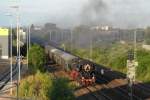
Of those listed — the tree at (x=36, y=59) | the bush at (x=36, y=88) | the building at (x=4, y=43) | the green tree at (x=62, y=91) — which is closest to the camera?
the green tree at (x=62, y=91)

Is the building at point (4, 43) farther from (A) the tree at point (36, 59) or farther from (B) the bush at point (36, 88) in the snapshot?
(B) the bush at point (36, 88)

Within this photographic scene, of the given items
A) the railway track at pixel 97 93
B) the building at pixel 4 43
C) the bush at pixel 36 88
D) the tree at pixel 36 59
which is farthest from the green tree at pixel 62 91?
the building at pixel 4 43

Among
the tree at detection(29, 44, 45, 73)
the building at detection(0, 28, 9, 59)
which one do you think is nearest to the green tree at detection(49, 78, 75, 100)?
the tree at detection(29, 44, 45, 73)

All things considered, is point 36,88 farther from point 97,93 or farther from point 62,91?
point 62,91

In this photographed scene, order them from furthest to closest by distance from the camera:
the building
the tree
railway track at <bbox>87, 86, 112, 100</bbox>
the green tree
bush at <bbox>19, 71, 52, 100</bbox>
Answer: the building
the tree
railway track at <bbox>87, 86, 112, 100</bbox>
bush at <bbox>19, 71, 52, 100</bbox>
the green tree

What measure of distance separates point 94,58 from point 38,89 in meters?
57.0

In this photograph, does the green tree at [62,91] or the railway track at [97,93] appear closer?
the green tree at [62,91]

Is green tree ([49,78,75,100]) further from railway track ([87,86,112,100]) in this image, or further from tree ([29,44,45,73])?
tree ([29,44,45,73])

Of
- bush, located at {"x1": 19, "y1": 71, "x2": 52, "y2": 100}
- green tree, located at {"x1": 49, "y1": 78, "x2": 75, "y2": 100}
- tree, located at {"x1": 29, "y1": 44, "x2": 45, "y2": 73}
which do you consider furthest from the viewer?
tree, located at {"x1": 29, "y1": 44, "x2": 45, "y2": 73}

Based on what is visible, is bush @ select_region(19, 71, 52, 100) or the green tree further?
bush @ select_region(19, 71, 52, 100)

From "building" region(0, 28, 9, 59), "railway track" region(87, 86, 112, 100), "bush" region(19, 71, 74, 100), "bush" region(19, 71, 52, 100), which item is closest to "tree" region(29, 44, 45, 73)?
"railway track" region(87, 86, 112, 100)

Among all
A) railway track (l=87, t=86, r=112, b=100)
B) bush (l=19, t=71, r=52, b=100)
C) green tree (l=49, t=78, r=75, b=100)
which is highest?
green tree (l=49, t=78, r=75, b=100)

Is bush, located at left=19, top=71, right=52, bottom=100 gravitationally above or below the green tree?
below

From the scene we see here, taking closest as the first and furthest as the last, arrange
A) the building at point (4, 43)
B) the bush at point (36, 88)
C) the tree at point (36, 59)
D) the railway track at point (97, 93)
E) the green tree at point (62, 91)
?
1. the green tree at point (62, 91)
2. the bush at point (36, 88)
3. the railway track at point (97, 93)
4. the tree at point (36, 59)
5. the building at point (4, 43)
